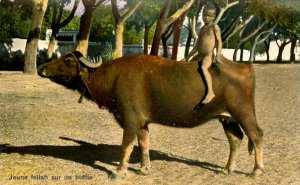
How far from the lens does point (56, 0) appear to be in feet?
111

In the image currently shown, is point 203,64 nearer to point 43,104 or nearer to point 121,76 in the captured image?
point 121,76

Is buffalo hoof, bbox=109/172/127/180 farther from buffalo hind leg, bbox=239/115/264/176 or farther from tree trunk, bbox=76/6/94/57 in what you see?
tree trunk, bbox=76/6/94/57

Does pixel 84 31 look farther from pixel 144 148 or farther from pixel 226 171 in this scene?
pixel 226 171

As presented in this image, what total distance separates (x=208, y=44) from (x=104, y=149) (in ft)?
10.2

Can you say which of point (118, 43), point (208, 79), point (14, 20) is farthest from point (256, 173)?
point (14, 20)

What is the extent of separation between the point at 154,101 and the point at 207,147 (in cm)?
284

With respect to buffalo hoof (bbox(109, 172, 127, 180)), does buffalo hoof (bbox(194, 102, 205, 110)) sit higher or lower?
higher

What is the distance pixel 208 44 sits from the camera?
697cm

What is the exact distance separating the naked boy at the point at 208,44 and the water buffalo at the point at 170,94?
134 millimetres

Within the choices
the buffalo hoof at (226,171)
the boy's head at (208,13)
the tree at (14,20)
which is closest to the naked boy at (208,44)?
the boy's head at (208,13)

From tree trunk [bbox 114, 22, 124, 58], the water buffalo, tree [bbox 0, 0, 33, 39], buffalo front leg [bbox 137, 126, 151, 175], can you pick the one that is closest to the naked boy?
the water buffalo

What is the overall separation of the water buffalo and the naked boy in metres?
0.13

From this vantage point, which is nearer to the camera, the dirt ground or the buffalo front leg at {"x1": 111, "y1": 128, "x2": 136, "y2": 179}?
the buffalo front leg at {"x1": 111, "y1": 128, "x2": 136, "y2": 179}

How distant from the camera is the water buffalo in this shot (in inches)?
275
